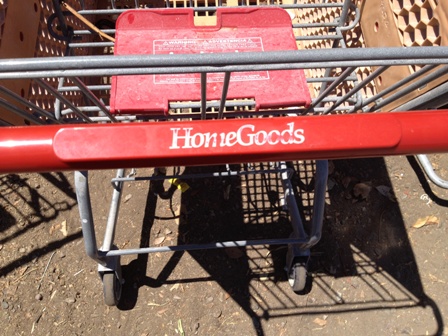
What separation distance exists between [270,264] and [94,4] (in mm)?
1670

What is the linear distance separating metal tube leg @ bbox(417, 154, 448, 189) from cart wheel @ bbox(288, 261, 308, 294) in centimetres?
98

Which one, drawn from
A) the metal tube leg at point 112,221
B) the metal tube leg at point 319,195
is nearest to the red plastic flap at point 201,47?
the metal tube leg at point 319,195

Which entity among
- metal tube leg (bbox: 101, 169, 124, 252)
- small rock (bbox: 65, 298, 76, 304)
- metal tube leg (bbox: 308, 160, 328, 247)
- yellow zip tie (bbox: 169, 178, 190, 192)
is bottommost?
small rock (bbox: 65, 298, 76, 304)

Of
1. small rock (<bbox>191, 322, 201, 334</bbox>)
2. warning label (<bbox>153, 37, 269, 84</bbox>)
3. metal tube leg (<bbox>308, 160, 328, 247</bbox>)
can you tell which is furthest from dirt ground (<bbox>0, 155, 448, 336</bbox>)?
warning label (<bbox>153, 37, 269, 84</bbox>)

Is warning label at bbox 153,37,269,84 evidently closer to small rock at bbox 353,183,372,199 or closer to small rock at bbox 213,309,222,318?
small rock at bbox 353,183,372,199

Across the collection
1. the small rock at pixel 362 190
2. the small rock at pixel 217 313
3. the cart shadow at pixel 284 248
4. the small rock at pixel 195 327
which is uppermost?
the small rock at pixel 362 190

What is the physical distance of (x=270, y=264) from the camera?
2.28 metres

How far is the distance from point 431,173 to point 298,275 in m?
1.06

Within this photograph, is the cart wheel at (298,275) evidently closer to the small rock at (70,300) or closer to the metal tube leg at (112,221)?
the metal tube leg at (112,221)

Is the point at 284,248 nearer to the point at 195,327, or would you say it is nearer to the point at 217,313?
the point at 217,313

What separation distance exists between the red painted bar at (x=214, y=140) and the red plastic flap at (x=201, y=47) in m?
0.55

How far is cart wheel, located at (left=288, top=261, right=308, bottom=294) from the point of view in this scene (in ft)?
6.69

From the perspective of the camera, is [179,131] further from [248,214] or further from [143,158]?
[248,214]

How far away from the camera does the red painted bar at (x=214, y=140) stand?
0.88 m
